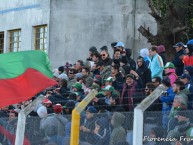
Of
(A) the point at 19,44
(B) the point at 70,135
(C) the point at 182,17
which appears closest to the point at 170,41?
(C) the point at 182,17

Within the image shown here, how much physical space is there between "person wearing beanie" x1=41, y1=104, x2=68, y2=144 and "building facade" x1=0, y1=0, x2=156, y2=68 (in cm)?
1402

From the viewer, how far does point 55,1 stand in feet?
90.0

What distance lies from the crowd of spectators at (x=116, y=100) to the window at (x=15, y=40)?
10.1 meters

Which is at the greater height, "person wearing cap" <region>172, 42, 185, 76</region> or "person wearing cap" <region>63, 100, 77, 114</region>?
"person wearing cap" <region>172, 42, 185, 76</region>

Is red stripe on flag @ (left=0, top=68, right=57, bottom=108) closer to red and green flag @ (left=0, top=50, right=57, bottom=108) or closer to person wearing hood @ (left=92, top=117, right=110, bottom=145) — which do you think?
red and green flag @ (left=0, top=50, right=57, bottom=108)

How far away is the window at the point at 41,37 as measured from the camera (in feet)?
93.0

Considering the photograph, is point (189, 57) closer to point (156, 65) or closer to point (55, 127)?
point (156, 65)

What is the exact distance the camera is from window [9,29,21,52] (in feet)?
97.4

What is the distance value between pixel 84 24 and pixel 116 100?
13842mm

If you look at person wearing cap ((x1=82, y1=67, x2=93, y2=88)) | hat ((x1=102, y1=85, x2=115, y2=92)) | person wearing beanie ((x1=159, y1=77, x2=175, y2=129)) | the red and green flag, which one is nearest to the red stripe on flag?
the red and green flag

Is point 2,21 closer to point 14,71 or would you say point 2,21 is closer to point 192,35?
point 192,35

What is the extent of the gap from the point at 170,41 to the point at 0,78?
11.0m

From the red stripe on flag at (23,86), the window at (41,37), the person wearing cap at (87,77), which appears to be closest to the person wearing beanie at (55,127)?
the red stripe on flag at (23,86)

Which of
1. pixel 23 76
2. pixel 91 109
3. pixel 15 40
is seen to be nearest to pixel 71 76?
pixel 23 76
